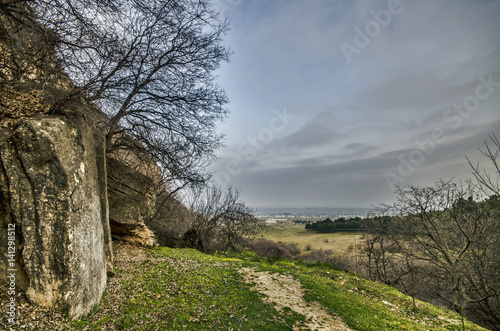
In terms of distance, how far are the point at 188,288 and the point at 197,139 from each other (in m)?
5.93

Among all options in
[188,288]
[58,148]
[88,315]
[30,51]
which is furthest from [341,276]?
[30,51]

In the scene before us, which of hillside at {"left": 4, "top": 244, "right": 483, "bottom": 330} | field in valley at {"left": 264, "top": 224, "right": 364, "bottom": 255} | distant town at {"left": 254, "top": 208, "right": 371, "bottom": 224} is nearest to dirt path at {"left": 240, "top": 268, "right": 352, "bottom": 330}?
hillside at {"left": 4, "top": 244, "right": 483, "bottom": 330}

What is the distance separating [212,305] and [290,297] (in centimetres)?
302

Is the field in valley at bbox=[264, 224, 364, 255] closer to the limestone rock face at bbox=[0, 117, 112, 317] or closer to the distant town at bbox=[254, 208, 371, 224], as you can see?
the distant town at bbox=[254, 208, 371, 224]

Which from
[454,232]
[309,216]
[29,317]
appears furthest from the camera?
[309,216]

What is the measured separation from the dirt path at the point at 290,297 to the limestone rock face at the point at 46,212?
5.54m

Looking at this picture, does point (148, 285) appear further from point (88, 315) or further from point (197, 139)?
point (197, 139)

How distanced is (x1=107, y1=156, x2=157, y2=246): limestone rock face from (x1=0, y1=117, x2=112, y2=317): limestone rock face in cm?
549

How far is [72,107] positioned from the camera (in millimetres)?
5750

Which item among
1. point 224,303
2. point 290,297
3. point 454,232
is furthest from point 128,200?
point 454,232

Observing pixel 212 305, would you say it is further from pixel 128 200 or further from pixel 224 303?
pixel 128 200

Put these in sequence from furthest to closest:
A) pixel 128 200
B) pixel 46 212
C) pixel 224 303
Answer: pixel 128 200, pixel 224 303, pixel 46 212

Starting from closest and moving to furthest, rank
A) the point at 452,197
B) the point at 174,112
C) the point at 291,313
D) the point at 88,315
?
the point at 88,315 < the point at 291,313 < the point at 174,112 < the point at 452,197

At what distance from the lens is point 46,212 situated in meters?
4.47
